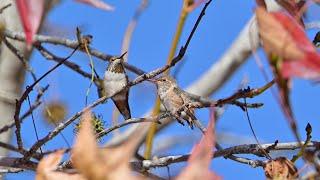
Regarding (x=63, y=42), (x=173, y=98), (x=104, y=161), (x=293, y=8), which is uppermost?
(x=63, y=42)

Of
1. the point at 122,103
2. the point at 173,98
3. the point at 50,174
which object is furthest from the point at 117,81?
the point at 50,174

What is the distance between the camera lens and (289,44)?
1.13ft

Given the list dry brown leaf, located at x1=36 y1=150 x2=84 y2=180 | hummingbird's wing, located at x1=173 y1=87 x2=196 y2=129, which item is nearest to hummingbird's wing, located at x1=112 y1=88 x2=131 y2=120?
hummingbird's wing, located at x1=173 y1=87 x2=196 y2=129

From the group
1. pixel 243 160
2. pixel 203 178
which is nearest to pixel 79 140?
pixel 203 178

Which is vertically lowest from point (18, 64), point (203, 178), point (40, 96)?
point (203, 178)

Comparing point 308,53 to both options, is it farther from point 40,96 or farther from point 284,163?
point 40,96

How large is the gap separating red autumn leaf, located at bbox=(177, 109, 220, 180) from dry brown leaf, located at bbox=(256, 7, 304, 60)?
0.06 meters

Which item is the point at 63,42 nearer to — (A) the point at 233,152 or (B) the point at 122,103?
(B) the point at 122,103

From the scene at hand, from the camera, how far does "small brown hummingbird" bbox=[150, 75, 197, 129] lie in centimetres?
66

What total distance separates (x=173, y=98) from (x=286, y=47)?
38cm

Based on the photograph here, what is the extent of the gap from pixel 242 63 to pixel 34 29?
1.52 m

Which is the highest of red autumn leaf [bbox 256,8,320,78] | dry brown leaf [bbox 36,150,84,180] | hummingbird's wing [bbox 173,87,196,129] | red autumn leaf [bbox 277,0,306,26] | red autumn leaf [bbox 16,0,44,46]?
hummingbird's wing [bbox 173,87,196,129]

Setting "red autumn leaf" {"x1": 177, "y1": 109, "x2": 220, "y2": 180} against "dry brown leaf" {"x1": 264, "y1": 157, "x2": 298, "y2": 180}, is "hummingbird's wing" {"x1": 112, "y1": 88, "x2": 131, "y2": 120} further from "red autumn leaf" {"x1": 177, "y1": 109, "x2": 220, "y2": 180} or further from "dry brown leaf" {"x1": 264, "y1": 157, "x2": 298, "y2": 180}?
"red autumn leaf" {"x1": 177, "y1": 109, "x2": 220, "y2": 180}

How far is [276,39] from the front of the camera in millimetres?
340
